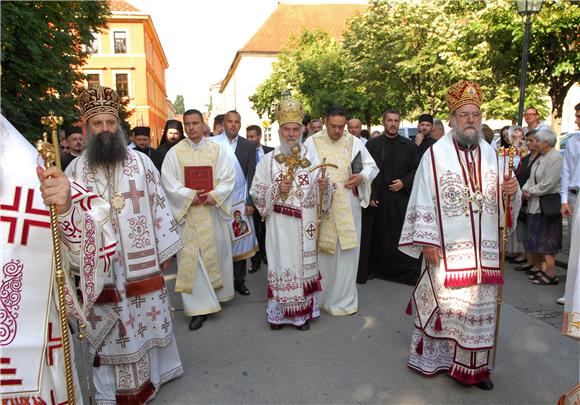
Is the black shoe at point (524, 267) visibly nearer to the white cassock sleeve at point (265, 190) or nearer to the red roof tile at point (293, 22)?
the white cassock sleeve at point (265, 190)

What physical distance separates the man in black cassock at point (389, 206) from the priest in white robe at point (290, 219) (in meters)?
1.81

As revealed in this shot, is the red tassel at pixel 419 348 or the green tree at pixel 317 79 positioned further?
the green tree at pixel 317 79

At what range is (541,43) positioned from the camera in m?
10.4

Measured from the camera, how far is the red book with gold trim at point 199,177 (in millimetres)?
5070

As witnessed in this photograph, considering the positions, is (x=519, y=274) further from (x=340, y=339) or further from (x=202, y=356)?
(x=202, y=356)

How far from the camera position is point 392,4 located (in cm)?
2084

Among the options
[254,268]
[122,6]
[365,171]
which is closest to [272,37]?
[122,6]

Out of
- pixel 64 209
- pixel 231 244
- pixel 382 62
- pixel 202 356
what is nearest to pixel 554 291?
pixel 231 244

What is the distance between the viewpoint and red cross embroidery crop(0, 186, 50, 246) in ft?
6.34

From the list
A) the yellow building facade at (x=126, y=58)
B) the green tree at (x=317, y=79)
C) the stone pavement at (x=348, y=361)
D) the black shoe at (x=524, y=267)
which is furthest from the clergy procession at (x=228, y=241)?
the yellow building facade at (x=126, y=58)

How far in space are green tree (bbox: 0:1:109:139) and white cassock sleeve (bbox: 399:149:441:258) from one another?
7.65 metres

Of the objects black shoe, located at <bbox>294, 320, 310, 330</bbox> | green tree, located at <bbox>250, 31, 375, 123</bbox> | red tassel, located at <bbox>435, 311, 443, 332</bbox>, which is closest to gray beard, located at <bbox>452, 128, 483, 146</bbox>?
red tassel, located at <bbox>435, 311, 443, 332</bbox>

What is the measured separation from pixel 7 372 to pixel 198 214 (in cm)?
313

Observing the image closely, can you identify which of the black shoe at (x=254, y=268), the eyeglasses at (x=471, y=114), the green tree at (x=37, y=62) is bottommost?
the black shoe at (x=254, y=268)
